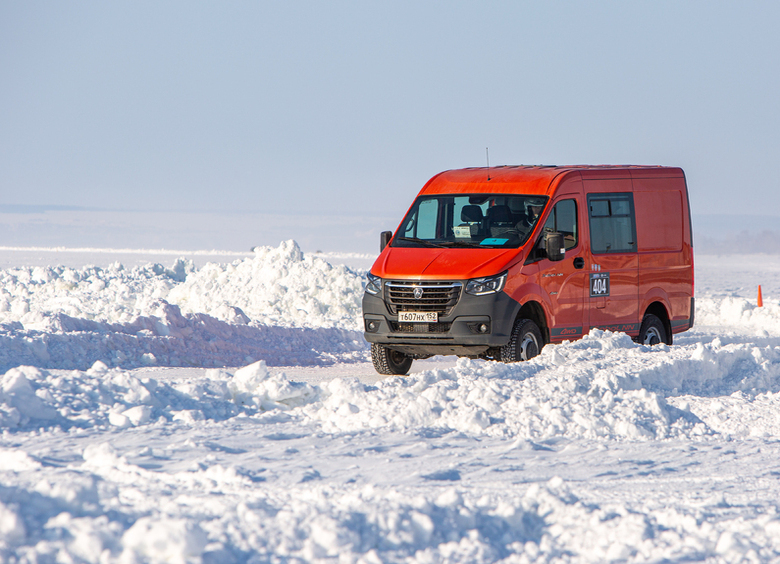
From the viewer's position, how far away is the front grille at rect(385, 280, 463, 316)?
33.9 ft

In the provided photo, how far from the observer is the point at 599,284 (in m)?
11.7

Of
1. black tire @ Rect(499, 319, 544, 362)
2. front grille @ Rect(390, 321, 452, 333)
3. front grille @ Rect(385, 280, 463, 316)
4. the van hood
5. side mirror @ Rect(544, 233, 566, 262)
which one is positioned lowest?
black tire @ Rect(499, 319, 544, 362)

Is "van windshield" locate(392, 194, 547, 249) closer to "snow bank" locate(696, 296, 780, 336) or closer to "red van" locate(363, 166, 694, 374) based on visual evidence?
"red van" locate(363, 166, 694, 374)

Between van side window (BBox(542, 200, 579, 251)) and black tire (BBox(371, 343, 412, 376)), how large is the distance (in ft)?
8.37

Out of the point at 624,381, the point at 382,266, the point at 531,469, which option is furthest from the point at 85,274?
the point at 531,469

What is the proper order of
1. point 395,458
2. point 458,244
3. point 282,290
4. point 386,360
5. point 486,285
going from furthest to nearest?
point 282,290
point 386,360
point 458,244
point 486,285
point 395,458

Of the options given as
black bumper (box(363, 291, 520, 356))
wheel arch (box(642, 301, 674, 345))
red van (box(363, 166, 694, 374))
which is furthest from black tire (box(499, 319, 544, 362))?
wheel arch (box(642, 301, 674, 345))

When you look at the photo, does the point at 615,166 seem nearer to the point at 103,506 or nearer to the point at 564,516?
the point at 564,516

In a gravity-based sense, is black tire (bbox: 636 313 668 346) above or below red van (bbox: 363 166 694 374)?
below

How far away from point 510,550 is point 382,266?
6384 mm

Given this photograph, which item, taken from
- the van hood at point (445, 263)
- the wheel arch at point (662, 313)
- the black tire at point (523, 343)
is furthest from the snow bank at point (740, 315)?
the van hood at point (445, 263)

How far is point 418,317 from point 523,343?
1291mm

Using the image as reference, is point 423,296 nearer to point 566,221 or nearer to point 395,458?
point 566,221

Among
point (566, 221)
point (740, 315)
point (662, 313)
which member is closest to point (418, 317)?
point (566, 221)
